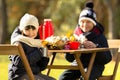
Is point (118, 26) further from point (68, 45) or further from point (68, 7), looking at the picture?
point (68, 45)

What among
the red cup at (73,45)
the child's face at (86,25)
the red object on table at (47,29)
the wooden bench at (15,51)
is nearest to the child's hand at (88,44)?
the red cup at (73,45)

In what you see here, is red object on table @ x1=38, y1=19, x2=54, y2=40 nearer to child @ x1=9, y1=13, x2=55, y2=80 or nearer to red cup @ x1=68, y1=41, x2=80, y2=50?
red cup @ x1=68, y1=41, x2=80, y2=50

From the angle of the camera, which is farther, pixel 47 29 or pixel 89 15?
pixel 89 15

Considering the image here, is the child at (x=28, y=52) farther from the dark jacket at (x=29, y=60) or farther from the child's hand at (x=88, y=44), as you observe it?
the child's hand at (x=88, y=44)

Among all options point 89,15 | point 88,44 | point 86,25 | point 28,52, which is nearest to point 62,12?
point 89,15

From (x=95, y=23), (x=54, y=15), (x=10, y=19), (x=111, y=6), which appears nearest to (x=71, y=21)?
(x=54, y=15)

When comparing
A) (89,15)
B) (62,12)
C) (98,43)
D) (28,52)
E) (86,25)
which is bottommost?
(62,12)

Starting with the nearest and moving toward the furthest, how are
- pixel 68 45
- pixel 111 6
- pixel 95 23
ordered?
pixel 68 45 < pixel 95 23 < pixel 111 6

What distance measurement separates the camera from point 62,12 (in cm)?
3030

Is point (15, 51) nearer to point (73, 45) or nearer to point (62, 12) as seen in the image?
point (73, 45)

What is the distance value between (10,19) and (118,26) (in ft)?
41.8

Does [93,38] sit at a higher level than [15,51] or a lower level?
lower

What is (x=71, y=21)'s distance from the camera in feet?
101

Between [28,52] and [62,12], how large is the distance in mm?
23840
